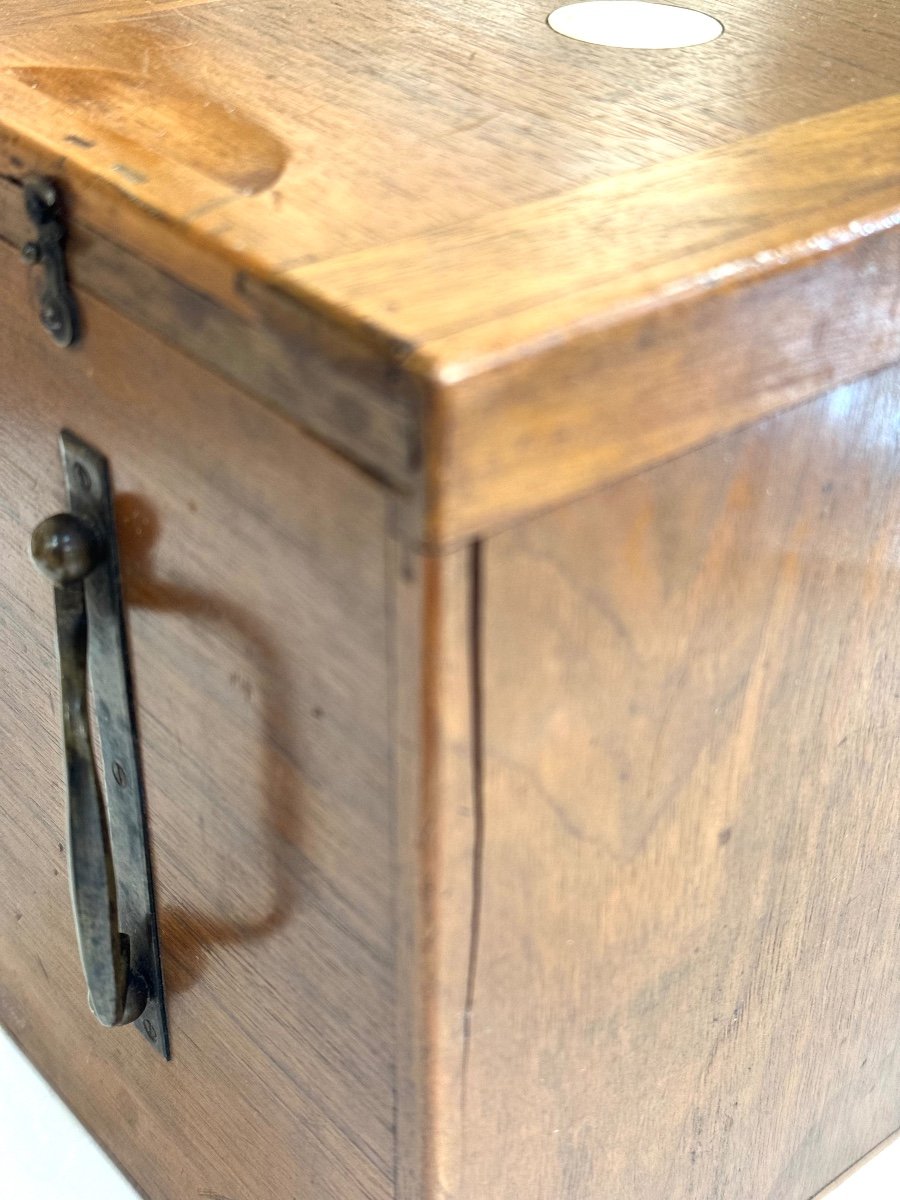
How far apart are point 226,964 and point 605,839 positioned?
180 mm

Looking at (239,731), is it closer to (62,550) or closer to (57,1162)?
(62,550)

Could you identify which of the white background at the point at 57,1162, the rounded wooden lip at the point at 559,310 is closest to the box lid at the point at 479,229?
the rounded wooden lip at the point at 559,310

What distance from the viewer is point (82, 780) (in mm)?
542

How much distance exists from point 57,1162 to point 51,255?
20.9 inches

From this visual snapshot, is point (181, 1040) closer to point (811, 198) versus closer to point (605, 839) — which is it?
point (605, 839)

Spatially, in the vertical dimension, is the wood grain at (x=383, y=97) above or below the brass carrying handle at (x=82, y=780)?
above

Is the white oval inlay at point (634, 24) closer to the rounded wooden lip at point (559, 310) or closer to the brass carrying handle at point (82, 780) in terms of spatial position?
the rounded wooden lip at point (559, 310)

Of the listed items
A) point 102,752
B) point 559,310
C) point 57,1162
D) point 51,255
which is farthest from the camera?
point 57,1162

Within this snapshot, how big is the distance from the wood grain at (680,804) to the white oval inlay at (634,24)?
0.82 feet

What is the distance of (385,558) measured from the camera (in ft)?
1.29

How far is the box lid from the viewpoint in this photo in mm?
377

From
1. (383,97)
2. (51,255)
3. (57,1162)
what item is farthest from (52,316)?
(57,1162)

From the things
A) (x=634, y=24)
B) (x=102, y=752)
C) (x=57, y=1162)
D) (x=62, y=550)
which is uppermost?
(x=634, y=24)

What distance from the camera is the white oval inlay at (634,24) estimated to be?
653 millimetres
